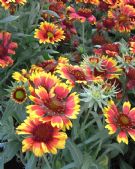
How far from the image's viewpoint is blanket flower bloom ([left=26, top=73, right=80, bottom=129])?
1.16m

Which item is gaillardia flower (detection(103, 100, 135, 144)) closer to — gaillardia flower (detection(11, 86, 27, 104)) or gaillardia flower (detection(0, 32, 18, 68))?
gaillardia flower (detection(11, 86, 27, 104))

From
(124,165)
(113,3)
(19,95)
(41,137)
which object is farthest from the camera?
(113,3)

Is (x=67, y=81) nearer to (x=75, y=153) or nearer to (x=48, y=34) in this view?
(x=75, y=153)

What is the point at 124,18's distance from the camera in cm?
215

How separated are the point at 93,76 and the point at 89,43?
2.87 ft

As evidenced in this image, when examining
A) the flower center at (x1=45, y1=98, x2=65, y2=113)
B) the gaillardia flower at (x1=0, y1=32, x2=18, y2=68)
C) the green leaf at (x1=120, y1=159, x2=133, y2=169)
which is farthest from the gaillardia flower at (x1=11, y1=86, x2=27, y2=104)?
the green leaf at (x1=120, y1=159, x2=133, y2=169)

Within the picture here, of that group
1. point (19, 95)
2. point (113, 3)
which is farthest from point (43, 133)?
point (113, 3)

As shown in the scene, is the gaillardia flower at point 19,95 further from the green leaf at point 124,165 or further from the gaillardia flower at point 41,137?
the green leaf at point 124,165

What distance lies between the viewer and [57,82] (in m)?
1.31

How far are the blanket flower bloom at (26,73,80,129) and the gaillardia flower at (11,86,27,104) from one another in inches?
1.6

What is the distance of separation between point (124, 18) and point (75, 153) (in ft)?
3.29

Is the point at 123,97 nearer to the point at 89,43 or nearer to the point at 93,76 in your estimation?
the point at 93,76

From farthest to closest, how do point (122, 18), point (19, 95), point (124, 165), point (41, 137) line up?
1. point (122, 18)
2. point (124, 165)
3. point (19, 95)
4. point (41, 137)

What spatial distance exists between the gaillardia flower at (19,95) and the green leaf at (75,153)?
0.20m
